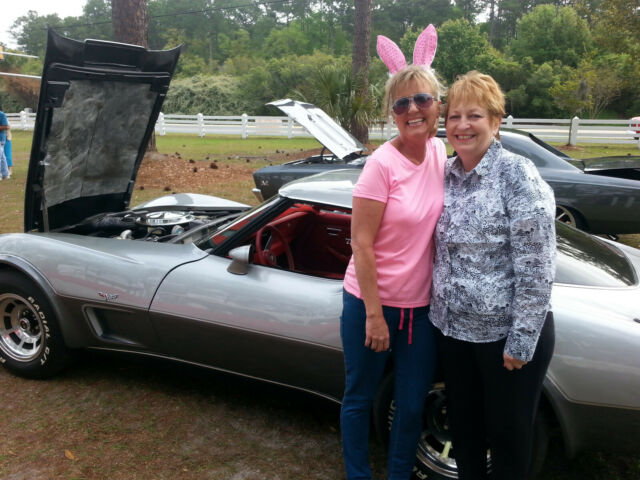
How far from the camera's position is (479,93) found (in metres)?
1.82

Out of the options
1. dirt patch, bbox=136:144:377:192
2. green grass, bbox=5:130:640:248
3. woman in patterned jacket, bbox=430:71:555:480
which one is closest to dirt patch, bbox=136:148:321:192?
dirt patch, bbox=136:144:377:192

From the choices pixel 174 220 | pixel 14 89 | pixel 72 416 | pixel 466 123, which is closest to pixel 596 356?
pixel 466 123

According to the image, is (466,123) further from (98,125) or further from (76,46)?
(98,125)

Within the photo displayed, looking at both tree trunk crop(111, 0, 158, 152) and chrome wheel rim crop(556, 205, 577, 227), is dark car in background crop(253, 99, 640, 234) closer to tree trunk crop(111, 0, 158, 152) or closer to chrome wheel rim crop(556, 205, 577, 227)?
chrome wheel rim crop(556, 205, 577, 227)

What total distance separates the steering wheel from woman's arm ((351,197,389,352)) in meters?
1.17

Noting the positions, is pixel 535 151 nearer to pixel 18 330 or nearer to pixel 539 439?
pixel 539 439

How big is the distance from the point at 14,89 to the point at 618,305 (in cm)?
4127

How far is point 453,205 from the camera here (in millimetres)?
1885

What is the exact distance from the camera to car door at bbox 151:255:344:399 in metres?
2.67

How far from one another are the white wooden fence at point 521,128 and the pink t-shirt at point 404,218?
598 inches

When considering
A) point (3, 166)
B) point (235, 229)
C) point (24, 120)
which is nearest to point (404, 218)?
point (235, 229)

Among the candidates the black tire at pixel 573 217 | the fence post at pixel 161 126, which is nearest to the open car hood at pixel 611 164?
the black tire at pixel 573 217

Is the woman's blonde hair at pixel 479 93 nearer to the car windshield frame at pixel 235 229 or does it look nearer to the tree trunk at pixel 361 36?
the car windshield frame at pixel 235 229

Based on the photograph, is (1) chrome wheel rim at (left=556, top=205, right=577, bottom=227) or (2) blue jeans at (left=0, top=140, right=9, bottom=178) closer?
(1) chrome wheel rim at (left=556, top=205, right=577, bottom=227)
